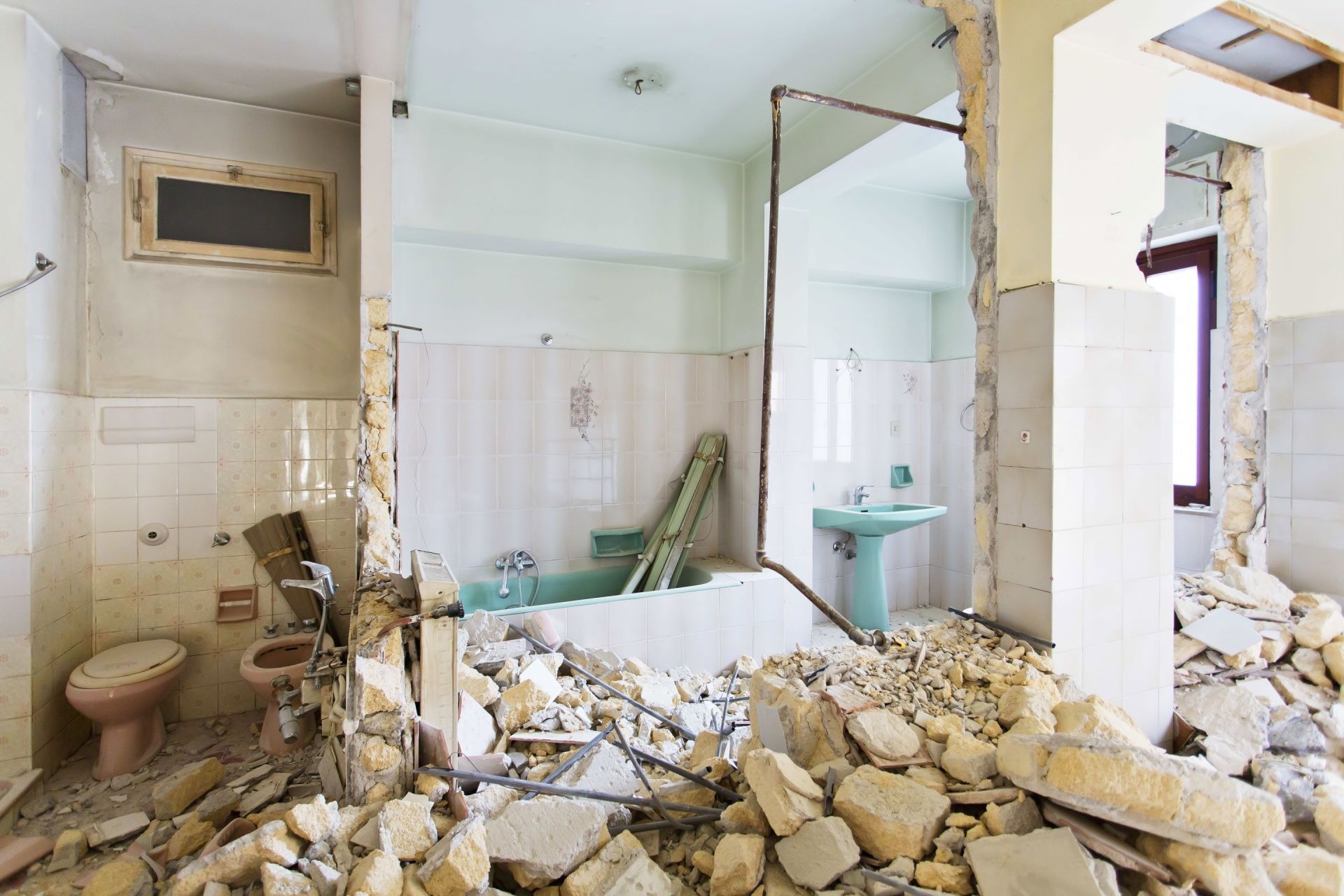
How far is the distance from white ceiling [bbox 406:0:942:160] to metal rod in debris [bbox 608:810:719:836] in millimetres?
2563

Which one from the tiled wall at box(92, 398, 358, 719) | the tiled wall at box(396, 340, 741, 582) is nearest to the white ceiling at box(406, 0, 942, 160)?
the tiled wall at box(396, 340, 741, 582)

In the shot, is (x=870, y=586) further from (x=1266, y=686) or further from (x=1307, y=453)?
(x=1307, y=453)

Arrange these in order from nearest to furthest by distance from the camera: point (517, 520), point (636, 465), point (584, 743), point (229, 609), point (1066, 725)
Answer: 1. point (1066, 725)
2. point (584, 743)
3. point (229, 609)
4. point (517, 520)
5. point (636, 465)

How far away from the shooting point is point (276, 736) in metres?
2.57

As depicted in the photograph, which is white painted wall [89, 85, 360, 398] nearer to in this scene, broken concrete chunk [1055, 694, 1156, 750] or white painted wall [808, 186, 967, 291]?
white painted wall [808, 186, 967, 291]

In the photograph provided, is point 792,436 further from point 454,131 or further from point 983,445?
point 454,131

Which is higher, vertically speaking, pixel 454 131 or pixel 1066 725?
pixel 454 131

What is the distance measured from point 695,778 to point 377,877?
76cm

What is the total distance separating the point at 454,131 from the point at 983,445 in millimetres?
2725

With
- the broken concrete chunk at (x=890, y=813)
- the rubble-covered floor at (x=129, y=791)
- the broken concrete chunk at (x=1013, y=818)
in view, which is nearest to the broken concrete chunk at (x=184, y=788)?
the rubble-covered floor at (x=129, y=791)

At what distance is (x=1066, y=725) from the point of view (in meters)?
1.56

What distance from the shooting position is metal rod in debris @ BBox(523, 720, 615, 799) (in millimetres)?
1712

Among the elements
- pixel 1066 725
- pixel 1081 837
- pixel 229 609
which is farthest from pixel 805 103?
pixel 229 609

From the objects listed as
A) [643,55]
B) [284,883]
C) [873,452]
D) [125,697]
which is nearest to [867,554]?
[873,452]
